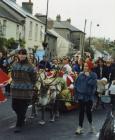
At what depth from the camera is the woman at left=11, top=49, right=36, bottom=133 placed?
486 inches

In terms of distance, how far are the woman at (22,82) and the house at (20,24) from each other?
3469 cm

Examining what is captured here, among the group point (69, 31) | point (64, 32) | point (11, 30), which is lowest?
point (11, 30)

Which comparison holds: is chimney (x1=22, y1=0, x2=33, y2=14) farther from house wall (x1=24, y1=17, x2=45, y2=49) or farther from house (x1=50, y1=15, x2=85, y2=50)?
house (x1=50, y1=15, x2=85, y2=50)

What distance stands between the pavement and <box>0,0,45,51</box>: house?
106ft

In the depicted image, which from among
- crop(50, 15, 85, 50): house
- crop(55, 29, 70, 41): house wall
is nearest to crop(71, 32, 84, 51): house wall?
crop(50, 15, 85, 50): house

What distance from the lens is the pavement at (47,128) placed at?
38.7ft

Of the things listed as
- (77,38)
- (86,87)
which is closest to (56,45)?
(77,38)

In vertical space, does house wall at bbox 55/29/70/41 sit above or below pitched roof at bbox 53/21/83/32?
below

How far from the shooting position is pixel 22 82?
12.4 metres

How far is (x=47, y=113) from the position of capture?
1579 cm

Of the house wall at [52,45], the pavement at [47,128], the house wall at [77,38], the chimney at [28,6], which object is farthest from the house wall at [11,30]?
the house wall at [77,38]

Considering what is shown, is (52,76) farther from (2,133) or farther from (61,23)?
(61,23)

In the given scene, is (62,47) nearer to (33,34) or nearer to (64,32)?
(64,32)

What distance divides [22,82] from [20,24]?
134 ft
